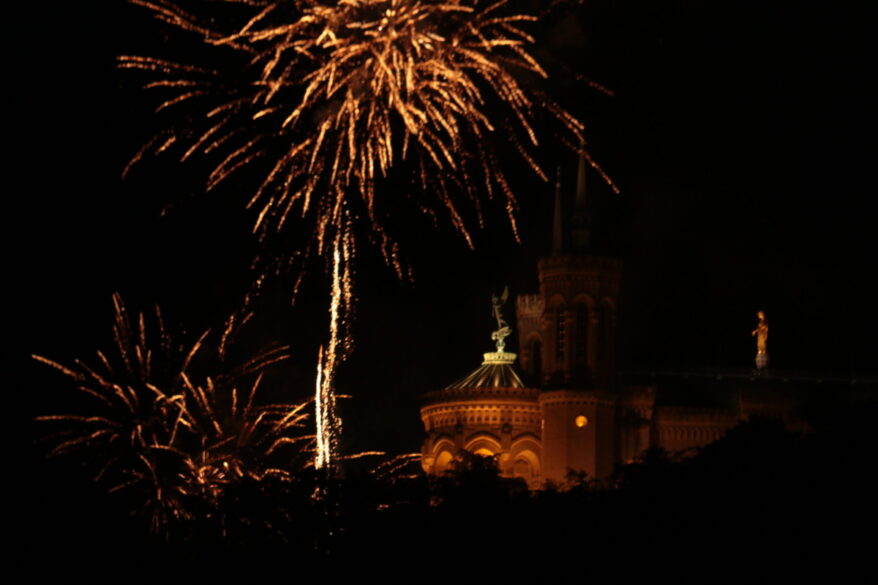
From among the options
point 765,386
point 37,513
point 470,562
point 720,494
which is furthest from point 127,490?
point 765,386

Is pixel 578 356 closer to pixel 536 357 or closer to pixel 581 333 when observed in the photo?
pixel 581 333

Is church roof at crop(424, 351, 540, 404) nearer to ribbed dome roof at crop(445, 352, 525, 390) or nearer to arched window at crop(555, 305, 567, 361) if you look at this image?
ribbed dome roof at crop(445, 352, 525, 390)

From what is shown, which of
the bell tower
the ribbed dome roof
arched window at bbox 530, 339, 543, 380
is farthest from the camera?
arched window at bbox 530, 339, 543, 380

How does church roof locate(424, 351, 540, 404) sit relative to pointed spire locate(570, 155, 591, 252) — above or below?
below

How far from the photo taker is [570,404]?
93.8 m

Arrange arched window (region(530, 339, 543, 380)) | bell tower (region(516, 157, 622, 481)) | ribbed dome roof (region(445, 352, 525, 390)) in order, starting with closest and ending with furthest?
bell tower (region(516, 157, 622, 481)) → ribbed dome roof (region(445, 352, 525, 390)) → arched window (region(530, 339, 543, 380))

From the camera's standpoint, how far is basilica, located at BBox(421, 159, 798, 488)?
308ft

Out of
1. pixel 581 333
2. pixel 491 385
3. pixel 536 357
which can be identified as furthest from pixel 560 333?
pixel 536 357

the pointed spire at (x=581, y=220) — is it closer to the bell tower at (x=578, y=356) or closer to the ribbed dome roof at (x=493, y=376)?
the bell tower at (x=578, y=356)

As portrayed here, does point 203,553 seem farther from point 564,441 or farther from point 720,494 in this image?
point 564,441

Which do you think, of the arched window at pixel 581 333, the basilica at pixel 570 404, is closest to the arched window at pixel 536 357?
the basilica at pixel 570 404

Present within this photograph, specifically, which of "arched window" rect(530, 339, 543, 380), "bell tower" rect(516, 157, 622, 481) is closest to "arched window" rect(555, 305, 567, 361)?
"bell tower" rect(516, 157, 622, 481)

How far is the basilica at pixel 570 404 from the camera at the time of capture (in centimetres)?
9388

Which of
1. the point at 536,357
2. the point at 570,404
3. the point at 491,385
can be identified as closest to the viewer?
the point at 570,404
